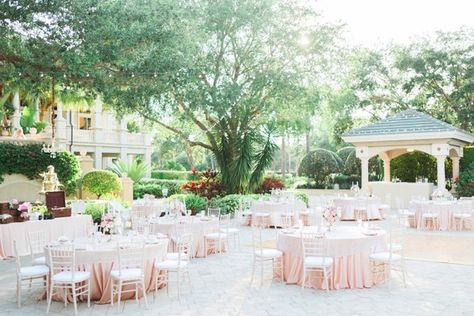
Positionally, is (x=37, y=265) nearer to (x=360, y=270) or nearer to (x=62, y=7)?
(x=62, y=7)

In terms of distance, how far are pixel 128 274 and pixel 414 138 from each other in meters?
16.7

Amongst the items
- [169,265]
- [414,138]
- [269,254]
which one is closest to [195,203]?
[269,254]

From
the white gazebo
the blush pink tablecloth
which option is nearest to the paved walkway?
the blush pink tablecloth

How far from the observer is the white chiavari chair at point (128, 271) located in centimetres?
717

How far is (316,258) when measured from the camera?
8.16 metres

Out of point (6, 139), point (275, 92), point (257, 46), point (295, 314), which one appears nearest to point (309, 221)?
point (275, 92)

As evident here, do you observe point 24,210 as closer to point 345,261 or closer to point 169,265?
point 169,265

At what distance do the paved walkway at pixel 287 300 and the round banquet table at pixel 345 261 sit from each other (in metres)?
0.20

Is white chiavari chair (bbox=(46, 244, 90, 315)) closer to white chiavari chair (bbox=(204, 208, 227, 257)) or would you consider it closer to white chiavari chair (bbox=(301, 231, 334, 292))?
white chiavari chair (bbox=(301, 231, 334, 292))

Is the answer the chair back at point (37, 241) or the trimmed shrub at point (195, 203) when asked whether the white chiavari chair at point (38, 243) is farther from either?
the trimmed shrub at point (195, 203)

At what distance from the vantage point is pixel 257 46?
18.8 meters

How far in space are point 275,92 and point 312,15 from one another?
3.46 m

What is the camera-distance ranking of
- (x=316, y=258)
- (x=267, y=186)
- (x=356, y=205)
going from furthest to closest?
(x=267, y=186) → (x=356, y=205) → (x=316, y=258)

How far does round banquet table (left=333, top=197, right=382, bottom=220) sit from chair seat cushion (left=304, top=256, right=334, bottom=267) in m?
10.3
